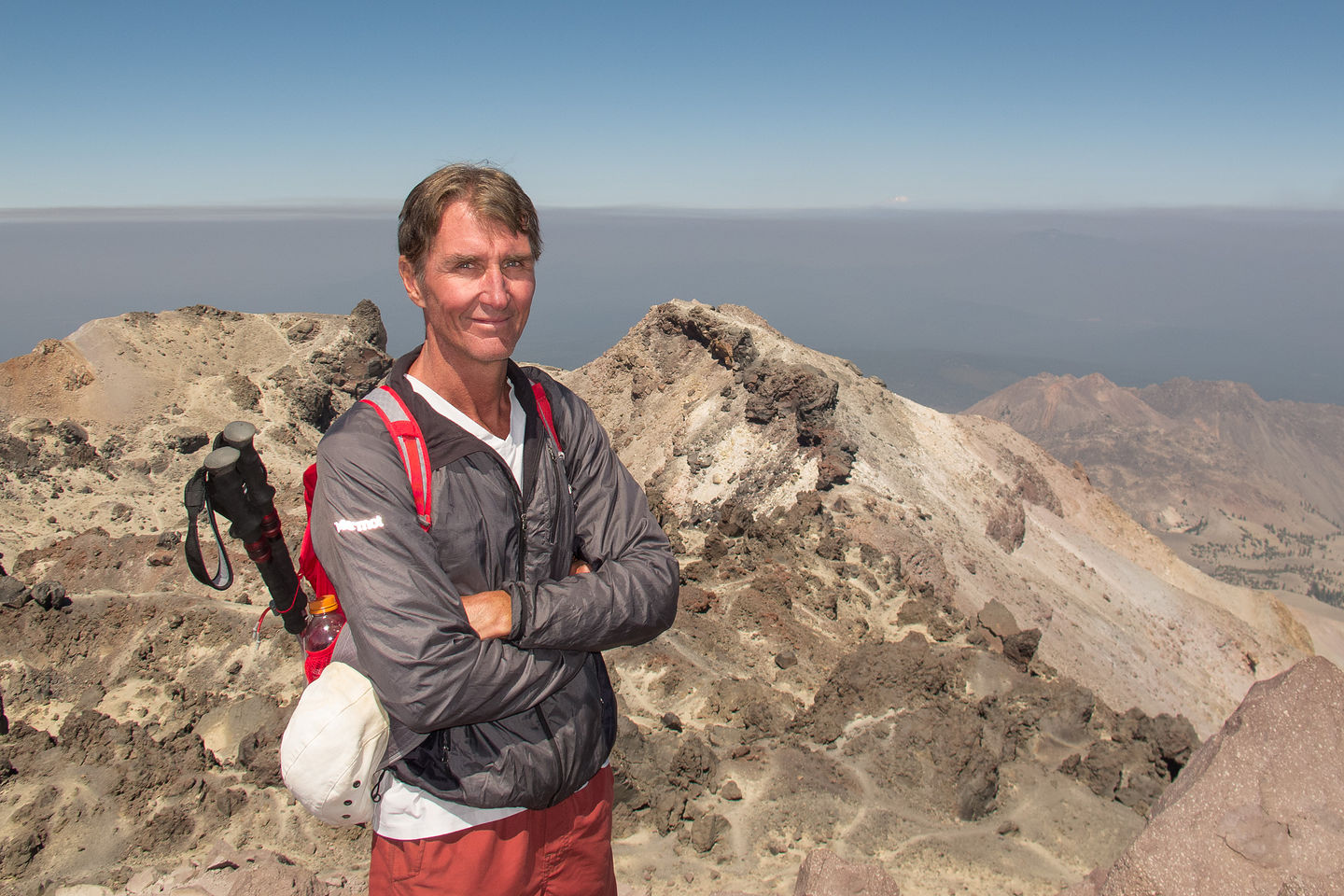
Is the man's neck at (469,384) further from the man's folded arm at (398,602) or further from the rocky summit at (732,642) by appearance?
the rocky summit at (732,642)

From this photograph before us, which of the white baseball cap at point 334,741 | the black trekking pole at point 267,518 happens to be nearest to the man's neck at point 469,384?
the black trekking pole at point 267,518

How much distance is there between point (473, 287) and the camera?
263 centimetres

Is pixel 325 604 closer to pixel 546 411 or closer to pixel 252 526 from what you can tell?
pixel 252 526

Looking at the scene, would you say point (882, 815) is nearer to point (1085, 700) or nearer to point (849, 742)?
point (849, 742)

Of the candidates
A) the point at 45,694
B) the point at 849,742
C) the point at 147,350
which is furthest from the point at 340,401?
the point at 849,742

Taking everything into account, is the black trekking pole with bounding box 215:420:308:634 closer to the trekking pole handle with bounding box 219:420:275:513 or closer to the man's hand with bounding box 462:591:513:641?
the trekking pole handle with bounding box 219:420:275:513

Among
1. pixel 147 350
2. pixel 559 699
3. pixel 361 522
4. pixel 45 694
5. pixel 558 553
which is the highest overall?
pixel 361 522

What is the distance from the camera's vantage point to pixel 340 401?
27.0 metres

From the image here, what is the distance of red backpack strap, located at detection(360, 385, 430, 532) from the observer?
253 centimetres

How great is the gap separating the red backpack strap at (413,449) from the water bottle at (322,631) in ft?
2.22

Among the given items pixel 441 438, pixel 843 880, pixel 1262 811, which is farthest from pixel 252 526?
pixel 1262 811

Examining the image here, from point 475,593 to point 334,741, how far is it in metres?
0.64

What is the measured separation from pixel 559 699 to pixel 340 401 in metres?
26.9

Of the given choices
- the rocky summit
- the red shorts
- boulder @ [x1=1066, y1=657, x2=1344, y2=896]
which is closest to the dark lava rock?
the rocky summit
